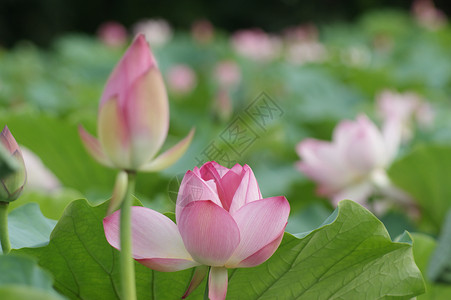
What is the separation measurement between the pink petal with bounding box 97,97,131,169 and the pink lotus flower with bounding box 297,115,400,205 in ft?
2.16

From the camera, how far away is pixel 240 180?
0.46m

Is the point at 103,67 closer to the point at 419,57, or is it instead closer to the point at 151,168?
the point at 419,57

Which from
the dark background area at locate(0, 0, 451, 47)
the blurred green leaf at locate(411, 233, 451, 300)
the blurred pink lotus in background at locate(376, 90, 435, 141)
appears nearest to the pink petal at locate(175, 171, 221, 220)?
the blurred green leaf at locate(411, 233, 451, 300)

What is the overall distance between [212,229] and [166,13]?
292 inches

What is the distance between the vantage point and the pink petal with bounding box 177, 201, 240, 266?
16.9 inches

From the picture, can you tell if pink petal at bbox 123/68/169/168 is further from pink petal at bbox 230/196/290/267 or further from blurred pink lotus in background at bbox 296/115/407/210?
blurred pink lotus in background at bbox 296/115/407/210

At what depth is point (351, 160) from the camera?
3.36 ft

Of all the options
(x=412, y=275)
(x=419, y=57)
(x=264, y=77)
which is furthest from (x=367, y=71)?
(x=412, y=275)

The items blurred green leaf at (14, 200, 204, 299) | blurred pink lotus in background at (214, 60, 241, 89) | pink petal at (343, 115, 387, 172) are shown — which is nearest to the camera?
blurred green leaf at (14, 200, 204, 299)

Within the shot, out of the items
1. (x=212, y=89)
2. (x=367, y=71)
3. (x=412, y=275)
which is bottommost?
(x=212, y=89)

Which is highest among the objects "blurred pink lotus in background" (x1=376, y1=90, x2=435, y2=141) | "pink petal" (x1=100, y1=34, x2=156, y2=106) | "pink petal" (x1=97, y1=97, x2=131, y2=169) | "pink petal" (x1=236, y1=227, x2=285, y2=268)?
"pink petal" (x1=100, y1=34, x2=156, y2=106)

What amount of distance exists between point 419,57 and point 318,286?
303cm

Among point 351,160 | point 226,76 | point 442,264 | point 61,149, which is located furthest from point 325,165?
point 226,76

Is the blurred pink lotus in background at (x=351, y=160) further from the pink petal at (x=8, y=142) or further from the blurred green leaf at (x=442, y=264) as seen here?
the pink petal at (x=8, y=142)
